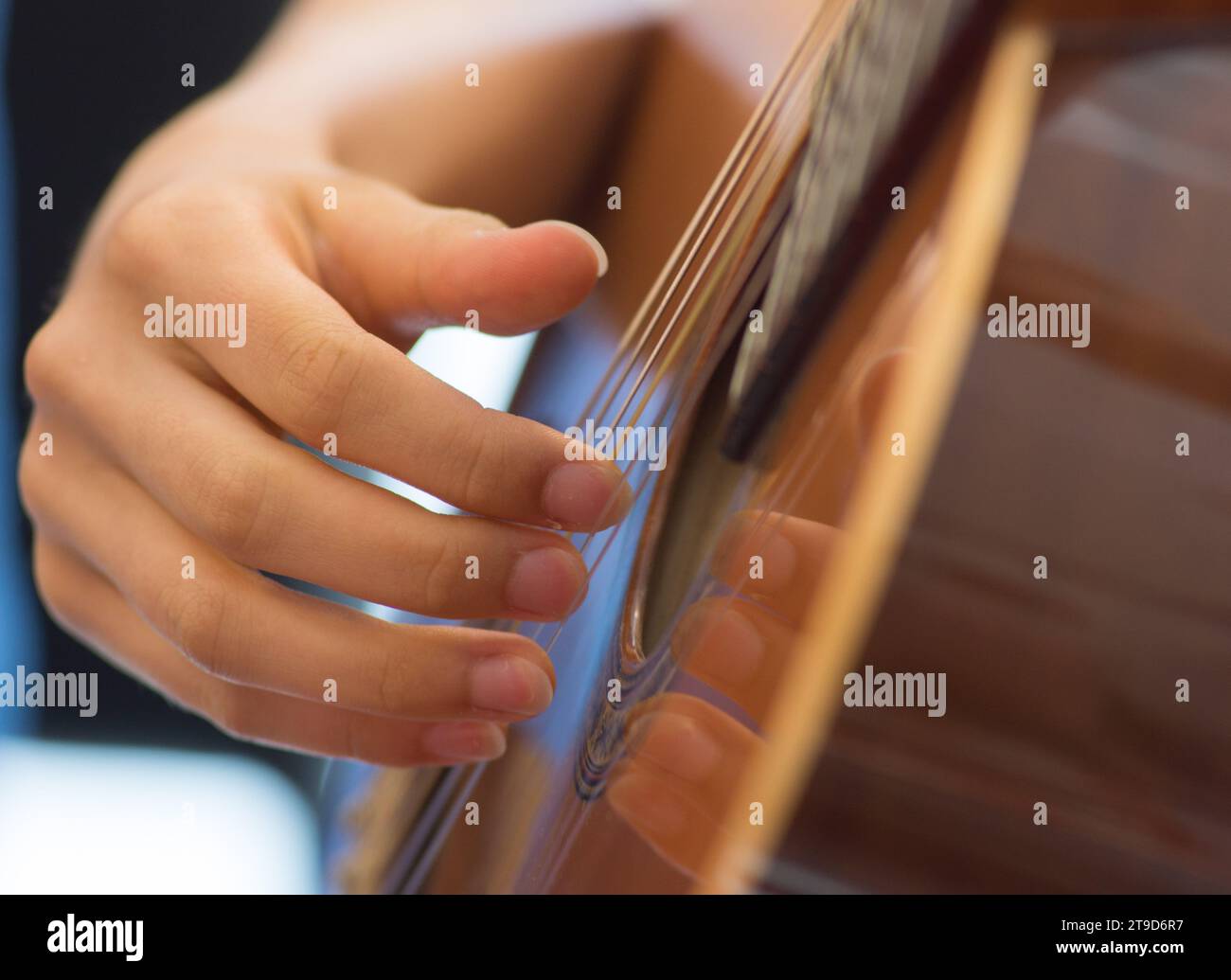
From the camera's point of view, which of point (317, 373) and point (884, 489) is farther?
point (884, 489)

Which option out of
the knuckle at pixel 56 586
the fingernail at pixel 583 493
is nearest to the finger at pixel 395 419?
the fingernail at pixel 583 493

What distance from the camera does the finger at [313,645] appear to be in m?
0.19

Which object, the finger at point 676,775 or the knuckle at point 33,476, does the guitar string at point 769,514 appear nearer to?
the finger at point 676,775

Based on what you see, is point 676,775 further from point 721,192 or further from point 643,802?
point 721,192

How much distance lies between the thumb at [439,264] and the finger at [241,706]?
0.09m

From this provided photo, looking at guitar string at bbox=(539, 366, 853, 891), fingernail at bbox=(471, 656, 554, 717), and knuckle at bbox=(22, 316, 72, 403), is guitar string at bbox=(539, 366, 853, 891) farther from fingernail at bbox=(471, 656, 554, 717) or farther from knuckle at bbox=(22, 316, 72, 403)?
knuckle at bbox=(22, 316, 72, 403)

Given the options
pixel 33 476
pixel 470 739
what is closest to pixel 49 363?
pixel 33 476

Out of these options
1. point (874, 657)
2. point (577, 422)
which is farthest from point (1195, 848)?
point (577, 422)

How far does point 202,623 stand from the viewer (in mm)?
195

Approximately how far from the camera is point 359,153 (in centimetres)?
32

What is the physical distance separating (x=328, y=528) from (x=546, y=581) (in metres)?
0.05

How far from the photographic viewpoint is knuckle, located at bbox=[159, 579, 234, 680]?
0.64 feet

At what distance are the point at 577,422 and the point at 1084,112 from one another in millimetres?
243
